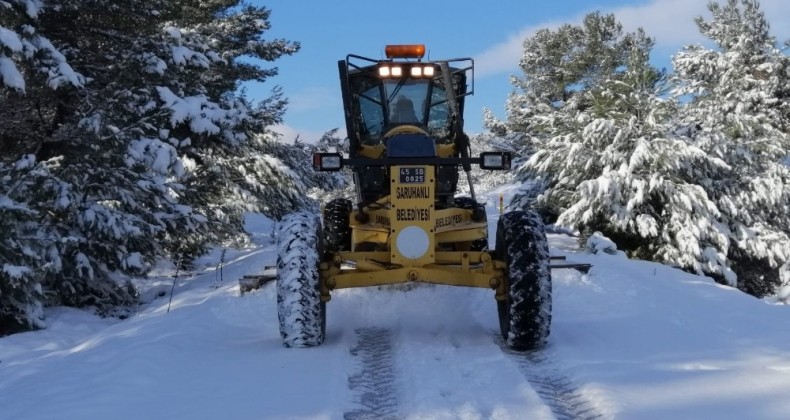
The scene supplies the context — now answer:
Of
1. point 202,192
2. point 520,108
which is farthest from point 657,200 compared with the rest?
point 520,108

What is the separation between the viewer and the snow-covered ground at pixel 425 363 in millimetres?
4332

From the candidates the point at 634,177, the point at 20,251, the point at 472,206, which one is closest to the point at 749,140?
the point at 634,177

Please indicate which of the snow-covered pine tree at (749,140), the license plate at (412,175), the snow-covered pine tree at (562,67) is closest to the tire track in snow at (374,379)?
the license plate at (412,175)

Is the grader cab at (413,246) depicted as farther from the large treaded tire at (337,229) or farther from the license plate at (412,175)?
the large treaded tire at (337,229)

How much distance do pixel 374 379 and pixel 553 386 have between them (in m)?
1.26

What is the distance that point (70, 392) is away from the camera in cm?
489

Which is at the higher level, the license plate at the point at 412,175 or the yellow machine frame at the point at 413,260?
the license plate at the point at 412,175

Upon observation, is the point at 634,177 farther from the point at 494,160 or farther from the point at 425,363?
the point at 425,363

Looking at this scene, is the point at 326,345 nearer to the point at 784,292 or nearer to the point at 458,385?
the point at 458,385

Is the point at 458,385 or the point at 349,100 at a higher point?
the point at 349,100

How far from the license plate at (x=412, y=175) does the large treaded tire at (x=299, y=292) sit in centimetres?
97

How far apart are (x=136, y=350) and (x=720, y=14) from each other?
28.9 metres

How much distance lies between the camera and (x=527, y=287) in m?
5.89

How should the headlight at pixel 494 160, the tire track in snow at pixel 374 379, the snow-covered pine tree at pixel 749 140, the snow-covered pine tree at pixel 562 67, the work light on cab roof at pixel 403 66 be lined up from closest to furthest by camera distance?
1. the tire track in snow at pixel 374 379
2. the headlight at pixel 494 160
3. the work light on cab roof at pixel 403 66
4. the snow-covered pine tree at pixel 749 140
5. the snow-covered pine tree at pixel 562 67
